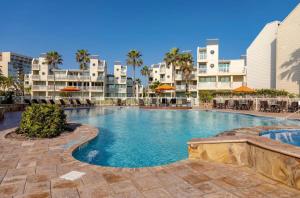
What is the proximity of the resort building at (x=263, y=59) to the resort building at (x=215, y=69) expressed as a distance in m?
5.57

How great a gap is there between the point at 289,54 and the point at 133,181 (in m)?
25.2

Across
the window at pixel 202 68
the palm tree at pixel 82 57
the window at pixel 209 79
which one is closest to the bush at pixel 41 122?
the window at pixel 202 68

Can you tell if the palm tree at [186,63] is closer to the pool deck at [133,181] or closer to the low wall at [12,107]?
the low wall at [12,107]

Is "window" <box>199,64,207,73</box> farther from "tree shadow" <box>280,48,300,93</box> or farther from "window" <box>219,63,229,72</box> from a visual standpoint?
"tree shadow" <box>280,48,300,93</box>

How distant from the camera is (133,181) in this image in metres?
3.45

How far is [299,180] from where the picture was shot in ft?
10.0

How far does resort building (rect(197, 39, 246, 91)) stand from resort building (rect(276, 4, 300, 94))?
1339cm

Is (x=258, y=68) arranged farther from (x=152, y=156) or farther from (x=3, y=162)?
(x=3, y=162)

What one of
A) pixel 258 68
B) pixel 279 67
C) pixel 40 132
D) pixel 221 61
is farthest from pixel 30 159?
pixel 221 61

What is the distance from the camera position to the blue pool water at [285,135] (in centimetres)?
671

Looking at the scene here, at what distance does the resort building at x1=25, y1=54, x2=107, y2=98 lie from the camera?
43656 mm

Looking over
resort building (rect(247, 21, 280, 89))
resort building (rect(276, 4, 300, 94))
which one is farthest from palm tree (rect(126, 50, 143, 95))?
resort building (rect(276, 4, 300, 94))

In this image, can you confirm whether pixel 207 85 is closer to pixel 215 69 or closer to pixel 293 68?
pixel 215 69

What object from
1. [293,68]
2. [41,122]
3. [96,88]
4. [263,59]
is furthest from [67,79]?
[293,68]
